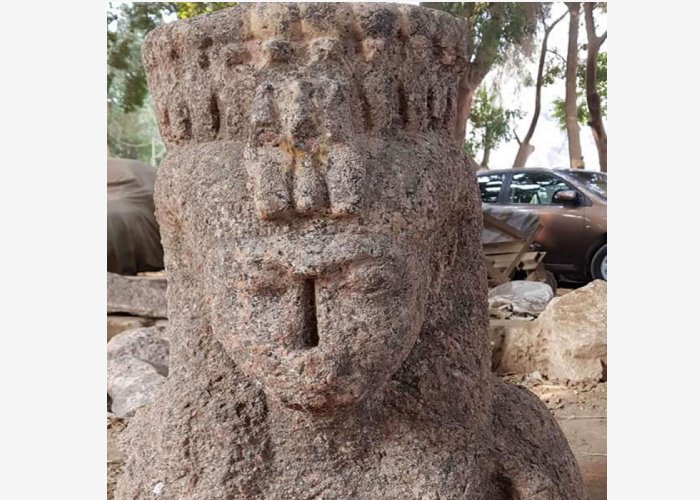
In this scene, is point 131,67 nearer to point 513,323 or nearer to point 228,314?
point 513,323

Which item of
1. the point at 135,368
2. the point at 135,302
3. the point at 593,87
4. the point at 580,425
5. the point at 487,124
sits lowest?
the point at 580,425

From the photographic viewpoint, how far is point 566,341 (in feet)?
10.4

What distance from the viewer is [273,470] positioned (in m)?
1.12

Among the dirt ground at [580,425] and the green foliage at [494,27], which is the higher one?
the green foliage at [494,27]

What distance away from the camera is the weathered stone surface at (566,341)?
10.3 feet

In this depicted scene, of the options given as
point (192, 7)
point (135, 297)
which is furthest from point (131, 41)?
point (135, 297)

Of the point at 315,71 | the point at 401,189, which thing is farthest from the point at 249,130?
the point at 401,189

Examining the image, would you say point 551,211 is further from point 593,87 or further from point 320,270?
point 320,270

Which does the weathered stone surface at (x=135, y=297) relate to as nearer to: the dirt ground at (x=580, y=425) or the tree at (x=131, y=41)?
the dirt ground at (x=580, y=425)

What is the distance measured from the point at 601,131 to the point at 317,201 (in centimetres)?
488

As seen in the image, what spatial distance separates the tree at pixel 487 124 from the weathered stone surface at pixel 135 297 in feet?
8.39

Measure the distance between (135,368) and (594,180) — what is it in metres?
3.18

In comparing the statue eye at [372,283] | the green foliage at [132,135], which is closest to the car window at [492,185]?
the green foliage at [132,135]

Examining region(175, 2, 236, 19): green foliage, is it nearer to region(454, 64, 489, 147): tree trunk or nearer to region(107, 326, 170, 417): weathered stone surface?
region(454, 64, 489, 147): tree trunk
